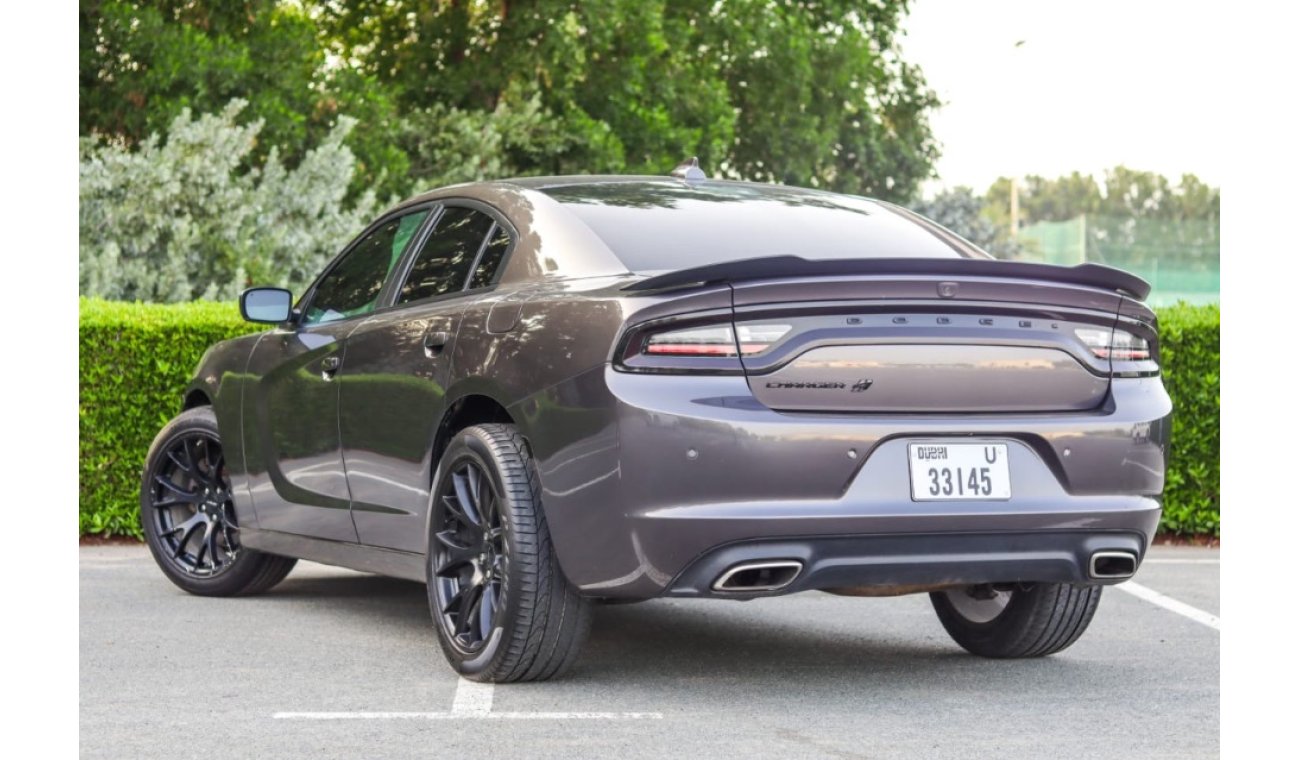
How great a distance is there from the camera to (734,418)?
4.86 metres

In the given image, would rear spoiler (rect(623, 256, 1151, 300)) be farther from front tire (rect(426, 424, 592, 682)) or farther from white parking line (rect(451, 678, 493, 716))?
white parking line (rect(451, 678, 493, 716))

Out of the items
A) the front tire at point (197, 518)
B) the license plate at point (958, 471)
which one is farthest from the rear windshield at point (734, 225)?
the front tire at point (197, 518)

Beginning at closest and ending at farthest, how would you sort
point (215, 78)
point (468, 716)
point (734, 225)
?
1. point (468, 716)
2. point (734, 225)
3. point (215, 78)

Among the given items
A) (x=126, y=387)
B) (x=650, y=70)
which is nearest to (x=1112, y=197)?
(x=650, y=70)

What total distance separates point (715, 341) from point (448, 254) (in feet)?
5.45

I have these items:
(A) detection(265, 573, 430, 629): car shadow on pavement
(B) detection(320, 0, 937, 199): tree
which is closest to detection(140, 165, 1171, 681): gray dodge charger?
(A) detection(265, 573, 430, 629): car shadow on pavement

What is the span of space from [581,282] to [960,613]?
207cm

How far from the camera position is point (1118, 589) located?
8.37 metres

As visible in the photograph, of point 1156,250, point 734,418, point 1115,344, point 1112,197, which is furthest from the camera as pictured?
point 1112,197

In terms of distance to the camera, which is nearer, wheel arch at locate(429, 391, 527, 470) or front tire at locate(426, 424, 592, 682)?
front tire at locate(426, 424, 592, 682)

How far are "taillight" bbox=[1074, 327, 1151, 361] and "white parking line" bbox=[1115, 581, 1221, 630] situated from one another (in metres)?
2.13

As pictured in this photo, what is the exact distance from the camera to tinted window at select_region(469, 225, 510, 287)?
5934 millimetres

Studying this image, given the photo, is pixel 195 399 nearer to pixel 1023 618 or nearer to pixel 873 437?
pixel 1023 618
